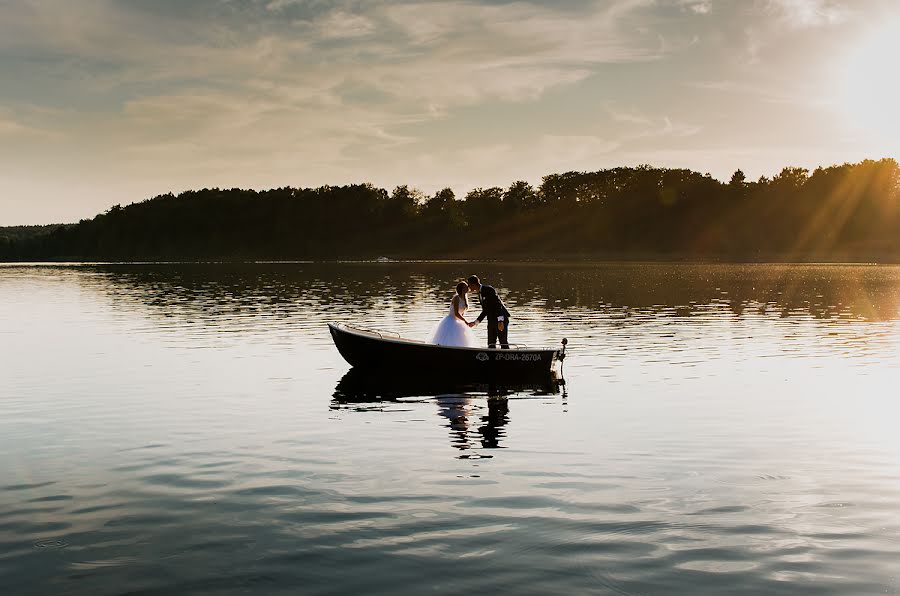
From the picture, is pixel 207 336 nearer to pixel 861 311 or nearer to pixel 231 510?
pixel 231 510

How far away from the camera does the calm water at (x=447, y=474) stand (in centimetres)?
1030

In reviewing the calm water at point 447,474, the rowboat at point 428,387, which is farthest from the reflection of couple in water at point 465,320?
the calm water at point 447,474

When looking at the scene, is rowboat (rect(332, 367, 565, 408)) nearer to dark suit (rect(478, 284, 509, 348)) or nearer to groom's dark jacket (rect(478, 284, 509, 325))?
dark suit (rect(478, 284, 509, 348))

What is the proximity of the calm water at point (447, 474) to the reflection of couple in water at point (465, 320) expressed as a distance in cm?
222

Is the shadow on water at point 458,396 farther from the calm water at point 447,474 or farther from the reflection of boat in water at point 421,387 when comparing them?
the calm water at point 447,474

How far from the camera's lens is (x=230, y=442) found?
17797 mm

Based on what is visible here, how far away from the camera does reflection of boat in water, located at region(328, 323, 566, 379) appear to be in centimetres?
2672

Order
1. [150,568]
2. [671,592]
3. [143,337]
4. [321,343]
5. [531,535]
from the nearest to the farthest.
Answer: [671,592] → [150,568] → [531,535] → [321,343] → [143,337]

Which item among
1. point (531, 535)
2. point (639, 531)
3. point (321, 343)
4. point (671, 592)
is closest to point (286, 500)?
point (531, 535)

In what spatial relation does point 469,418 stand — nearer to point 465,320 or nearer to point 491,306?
point 465,320

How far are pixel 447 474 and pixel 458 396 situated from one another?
9.48 meters

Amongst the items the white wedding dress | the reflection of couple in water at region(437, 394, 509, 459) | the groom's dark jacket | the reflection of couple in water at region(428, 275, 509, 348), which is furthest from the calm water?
the groom's dark jacket

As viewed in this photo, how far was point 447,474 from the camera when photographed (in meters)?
15.0

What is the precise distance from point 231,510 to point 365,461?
11.9 feet
